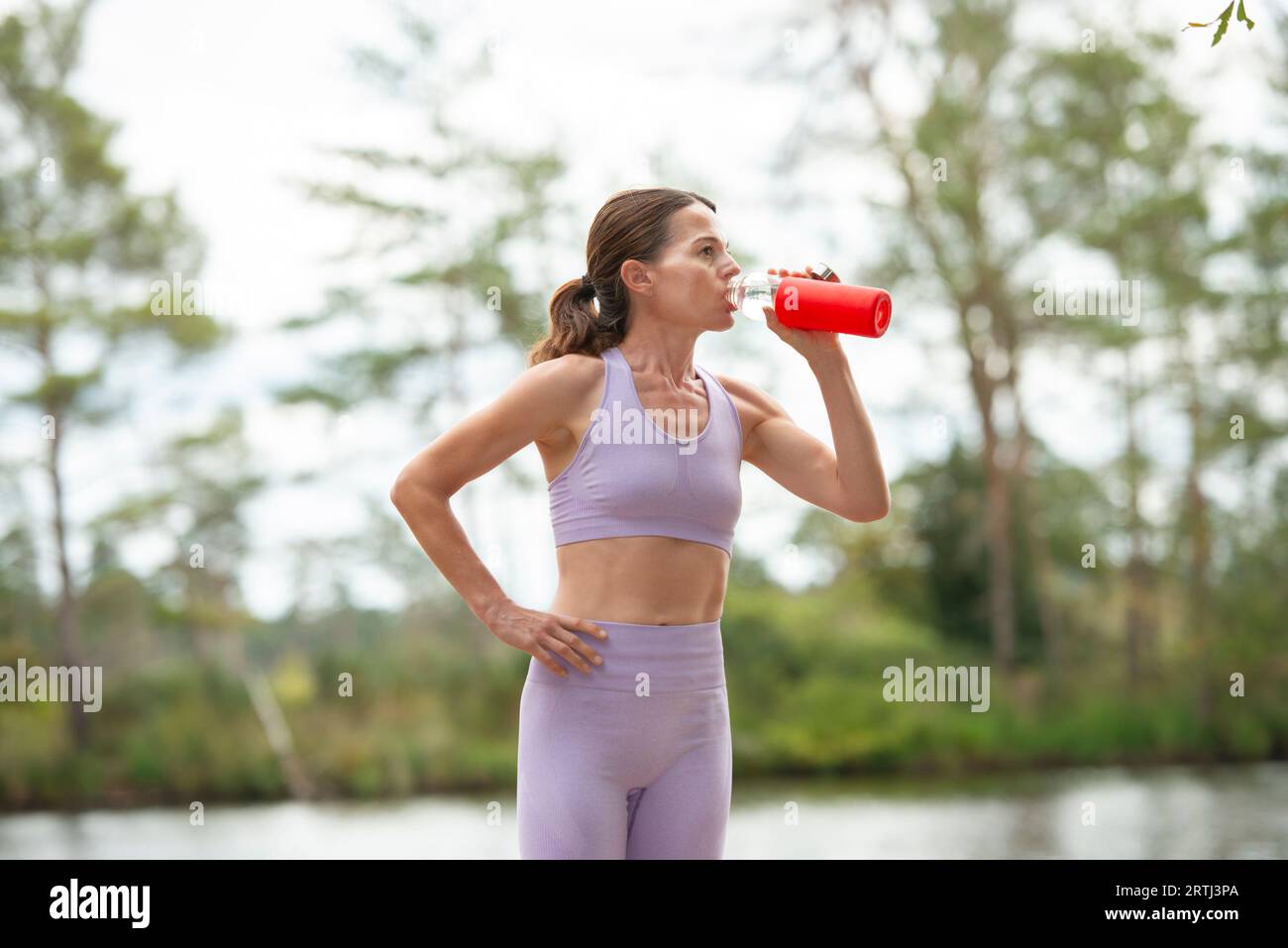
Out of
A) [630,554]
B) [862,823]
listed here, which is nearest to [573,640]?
[630,554]

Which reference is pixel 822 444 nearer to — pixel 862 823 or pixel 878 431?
pixel 862 823

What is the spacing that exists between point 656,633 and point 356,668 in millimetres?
9033

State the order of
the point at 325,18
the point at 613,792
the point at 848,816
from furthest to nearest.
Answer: the point at 325,18 → the point at 848,816 → the point at 613,792

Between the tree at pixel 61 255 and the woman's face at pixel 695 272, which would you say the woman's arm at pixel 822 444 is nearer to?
the woman's face at pixel 695 272

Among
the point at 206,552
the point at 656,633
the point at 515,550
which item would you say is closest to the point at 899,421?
the point at 515,550

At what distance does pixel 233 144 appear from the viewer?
430 inches

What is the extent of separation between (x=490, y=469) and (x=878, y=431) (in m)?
8.62

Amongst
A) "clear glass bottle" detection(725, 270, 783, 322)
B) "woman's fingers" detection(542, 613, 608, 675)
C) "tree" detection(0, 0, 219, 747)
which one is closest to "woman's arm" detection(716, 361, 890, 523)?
"clear glass bottle" detection(725, 270, 783, 322)

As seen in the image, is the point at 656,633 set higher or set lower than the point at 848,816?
higher

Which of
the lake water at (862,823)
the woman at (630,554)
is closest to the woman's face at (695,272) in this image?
the woman at (630,554)

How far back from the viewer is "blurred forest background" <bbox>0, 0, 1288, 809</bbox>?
10.3m

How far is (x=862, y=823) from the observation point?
26.0ft
